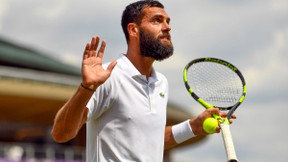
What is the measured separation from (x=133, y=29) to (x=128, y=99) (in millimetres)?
809

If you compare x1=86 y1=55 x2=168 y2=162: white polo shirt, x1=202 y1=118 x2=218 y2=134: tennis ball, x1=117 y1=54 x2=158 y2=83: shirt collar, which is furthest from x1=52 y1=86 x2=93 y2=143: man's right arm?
x1=202 y1=118 x2=218 y2=134: tennis ball

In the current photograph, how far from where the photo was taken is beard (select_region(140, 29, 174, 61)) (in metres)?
4.76

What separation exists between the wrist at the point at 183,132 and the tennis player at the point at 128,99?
0.06 m

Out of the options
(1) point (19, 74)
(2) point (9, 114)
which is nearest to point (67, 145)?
(2) point (9, 114)

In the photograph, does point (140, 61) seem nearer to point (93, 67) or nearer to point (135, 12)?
point (135, 12)

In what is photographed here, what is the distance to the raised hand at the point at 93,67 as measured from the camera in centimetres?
399

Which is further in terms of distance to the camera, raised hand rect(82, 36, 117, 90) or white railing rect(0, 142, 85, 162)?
white railing rect(0, 142, 85, 162)

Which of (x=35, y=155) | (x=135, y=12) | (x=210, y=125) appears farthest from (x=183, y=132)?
(x=35, y=155)

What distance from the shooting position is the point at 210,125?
479 centimetres

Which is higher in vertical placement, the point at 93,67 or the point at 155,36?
the point at 155,36

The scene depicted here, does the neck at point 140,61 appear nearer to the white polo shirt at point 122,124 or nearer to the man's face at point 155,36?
the man's face at point 155,36

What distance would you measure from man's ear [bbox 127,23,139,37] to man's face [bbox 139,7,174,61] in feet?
0.24

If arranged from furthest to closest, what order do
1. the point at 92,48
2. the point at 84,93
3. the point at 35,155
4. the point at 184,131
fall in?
the point at 35,155 → the point at 184,131 → the point at 92,48 → the point at 84,93

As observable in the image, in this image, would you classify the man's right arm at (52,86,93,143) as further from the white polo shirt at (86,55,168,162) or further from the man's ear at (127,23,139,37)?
the man's ear at (127,23,139,37)
